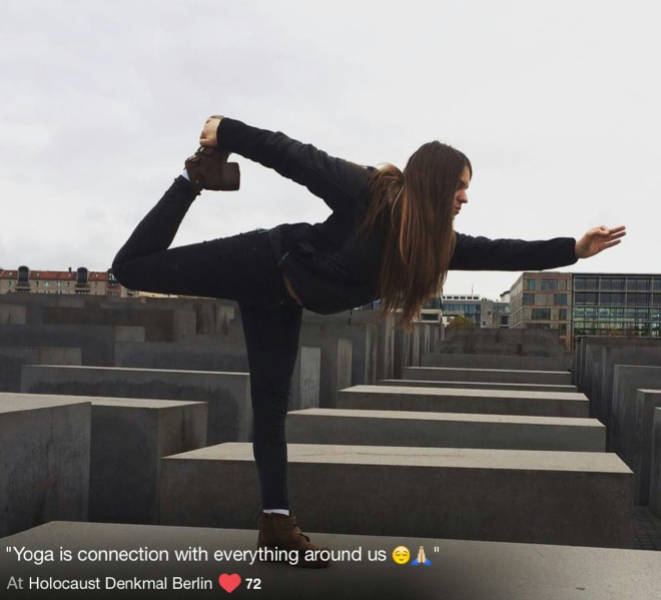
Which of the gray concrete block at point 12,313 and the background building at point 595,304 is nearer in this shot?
the gray concrete block at point 12,313

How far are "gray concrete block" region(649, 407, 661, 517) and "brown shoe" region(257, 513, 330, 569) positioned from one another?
603 centimetres

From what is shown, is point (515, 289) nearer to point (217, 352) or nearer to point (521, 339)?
point (521, 339)

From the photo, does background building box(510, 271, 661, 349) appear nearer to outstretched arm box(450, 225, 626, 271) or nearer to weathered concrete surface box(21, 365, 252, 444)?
weathered concrete surface box(21, 365, 252, 444)

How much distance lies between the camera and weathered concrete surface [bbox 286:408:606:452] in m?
6.46

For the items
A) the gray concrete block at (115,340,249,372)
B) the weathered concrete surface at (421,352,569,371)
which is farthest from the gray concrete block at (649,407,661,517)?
the weathered concrete surface at (421,352,569,371)

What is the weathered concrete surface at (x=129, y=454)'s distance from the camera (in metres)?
5.96

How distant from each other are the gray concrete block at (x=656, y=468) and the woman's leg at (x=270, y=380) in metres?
6.19

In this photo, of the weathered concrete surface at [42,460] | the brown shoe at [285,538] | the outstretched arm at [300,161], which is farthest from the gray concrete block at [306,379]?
the outstretched arm at [300,161]

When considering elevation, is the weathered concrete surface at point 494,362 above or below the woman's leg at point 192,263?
below

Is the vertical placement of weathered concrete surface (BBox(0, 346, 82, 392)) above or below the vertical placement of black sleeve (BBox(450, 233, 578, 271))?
below

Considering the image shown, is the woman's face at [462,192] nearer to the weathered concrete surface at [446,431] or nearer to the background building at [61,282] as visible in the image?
the weathered concrete surface at [446,431]

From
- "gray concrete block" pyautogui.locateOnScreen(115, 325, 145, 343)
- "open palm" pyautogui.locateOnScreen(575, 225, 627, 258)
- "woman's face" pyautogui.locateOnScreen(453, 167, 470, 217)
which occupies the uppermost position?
"woman's face" pyautogui.locateOnScreen(453, 167, 470, 217)

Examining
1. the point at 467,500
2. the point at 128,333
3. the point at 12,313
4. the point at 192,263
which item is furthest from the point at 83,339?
the point at 192,263

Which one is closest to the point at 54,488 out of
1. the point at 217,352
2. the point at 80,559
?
the point at 80,559
